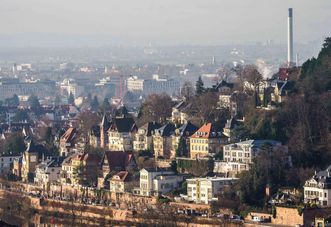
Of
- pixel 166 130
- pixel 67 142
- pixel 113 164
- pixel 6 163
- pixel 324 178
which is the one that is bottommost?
pixel 6 163

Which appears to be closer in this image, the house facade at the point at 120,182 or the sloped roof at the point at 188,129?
the house facade at the point at 120,182

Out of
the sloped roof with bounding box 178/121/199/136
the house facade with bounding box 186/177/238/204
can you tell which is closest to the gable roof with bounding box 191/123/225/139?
the sloped roof with bounding box 178/121/199/136

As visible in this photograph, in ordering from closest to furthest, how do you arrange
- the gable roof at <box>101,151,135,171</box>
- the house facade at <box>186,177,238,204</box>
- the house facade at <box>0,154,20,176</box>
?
1. the house facade at <box>186,177,238,204</box>
2. the gable roof at <box>101,151,135,171</box>
3. the house facade at <box>0,154,20,176</box>

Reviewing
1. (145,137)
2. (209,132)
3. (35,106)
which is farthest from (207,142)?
(35,106)

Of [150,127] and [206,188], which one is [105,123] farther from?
[206,188]

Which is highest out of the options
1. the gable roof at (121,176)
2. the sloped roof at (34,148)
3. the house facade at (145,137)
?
the house facade at (145,137)

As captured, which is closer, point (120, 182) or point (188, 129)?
point (120, 182)

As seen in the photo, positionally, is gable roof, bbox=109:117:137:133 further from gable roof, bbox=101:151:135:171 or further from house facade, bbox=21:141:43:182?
house facade, bbox=21:141:43:182

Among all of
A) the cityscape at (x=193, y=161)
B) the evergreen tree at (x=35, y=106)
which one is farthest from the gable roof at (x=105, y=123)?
the evergreen tree at (x=35, y=106)

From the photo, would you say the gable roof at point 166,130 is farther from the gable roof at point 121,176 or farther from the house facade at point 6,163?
the house facade at point 6,163
